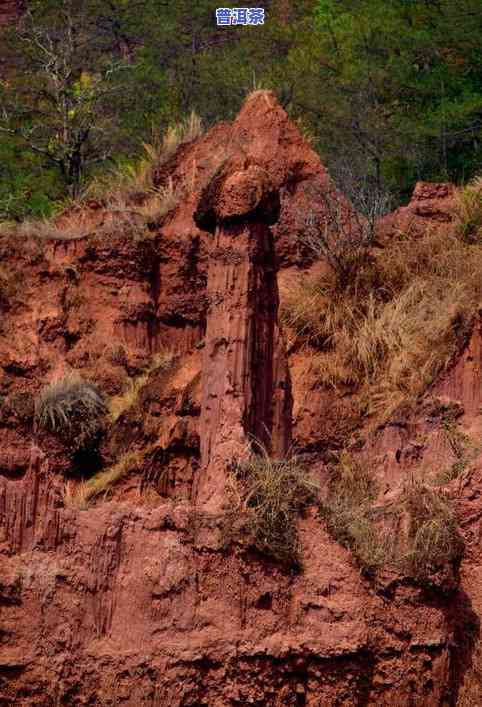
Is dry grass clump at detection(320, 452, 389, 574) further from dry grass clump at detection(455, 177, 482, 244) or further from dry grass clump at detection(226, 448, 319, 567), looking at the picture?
dry grass clump at detection(455, 177, 482, 244)

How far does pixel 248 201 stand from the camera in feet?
44.5

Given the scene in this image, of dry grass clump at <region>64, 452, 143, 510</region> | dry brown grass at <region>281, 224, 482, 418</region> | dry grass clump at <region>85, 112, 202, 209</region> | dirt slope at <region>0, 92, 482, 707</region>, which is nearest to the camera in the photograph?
dirt slope at <region>0, 92, 482, 707</region>

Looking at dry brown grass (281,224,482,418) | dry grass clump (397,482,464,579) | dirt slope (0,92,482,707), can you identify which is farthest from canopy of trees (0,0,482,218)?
dry grass clump (397,482,464,579)

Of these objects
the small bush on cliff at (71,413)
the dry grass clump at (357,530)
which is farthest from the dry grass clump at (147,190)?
the dry grass clump at (357,530)

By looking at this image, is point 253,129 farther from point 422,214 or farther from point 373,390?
point 373,390

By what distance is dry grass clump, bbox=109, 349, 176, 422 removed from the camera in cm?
1664

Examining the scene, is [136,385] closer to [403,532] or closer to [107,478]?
[107,478]

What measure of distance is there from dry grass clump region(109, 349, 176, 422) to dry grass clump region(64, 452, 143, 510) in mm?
825

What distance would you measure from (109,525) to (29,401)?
5260 mm

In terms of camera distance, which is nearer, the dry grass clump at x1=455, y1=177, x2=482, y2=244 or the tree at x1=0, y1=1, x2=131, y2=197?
the dry grass clump at x1=455, y1=177, x2=482, y2=244

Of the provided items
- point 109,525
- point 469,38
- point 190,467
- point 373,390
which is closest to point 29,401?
point 190,467

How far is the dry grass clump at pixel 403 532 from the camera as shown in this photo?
37.3ft

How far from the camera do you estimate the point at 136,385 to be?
17328mm

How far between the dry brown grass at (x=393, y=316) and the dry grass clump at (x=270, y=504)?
449 cm
